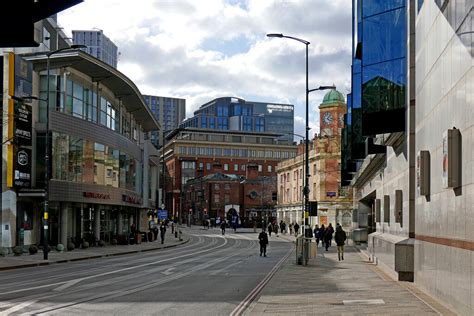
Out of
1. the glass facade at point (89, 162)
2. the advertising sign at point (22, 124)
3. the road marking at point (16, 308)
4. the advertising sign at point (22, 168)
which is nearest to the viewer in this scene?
the road marking at point (16, 308)

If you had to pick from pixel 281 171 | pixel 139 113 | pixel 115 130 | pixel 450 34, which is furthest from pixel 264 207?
pixel 450 34

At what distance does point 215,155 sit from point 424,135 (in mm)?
144530

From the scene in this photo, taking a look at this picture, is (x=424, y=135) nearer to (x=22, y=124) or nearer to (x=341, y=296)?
(x=341, y=296)

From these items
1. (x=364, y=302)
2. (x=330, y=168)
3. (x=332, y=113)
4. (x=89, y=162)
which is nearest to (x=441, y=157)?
(x=364, y=302)

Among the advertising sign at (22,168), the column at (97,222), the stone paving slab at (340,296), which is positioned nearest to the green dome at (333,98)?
the column at (97,222)

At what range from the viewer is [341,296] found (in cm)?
1881

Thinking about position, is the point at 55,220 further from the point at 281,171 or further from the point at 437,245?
the point at 281,171

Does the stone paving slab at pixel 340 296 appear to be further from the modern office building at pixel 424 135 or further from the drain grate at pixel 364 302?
the modern office building at pixel 424 135

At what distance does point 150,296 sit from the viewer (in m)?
19.3

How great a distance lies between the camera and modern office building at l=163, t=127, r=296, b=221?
162250 millimetres

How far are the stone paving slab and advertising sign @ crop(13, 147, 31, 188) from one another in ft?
66.9

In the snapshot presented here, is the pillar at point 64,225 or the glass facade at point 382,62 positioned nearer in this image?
the glass facade at point 382,62

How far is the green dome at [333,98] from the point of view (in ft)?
305

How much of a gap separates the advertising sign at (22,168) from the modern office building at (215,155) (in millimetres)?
113950
